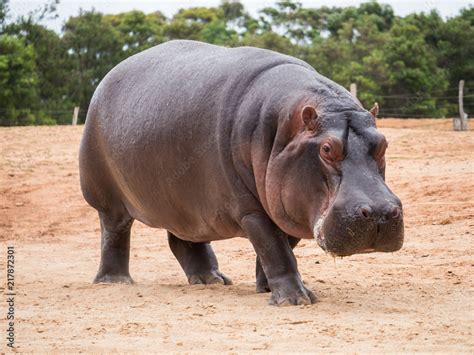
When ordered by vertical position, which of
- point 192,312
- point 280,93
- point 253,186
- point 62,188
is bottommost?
point 62,188

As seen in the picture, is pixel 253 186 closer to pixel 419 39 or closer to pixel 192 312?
pixel 192 312

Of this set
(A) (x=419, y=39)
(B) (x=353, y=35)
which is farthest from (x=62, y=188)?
(B) (x=353, y=35)

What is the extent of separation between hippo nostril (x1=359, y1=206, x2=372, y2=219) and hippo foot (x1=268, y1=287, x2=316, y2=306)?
3.25ft

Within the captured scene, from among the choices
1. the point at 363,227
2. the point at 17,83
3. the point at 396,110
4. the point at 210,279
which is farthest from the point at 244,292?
the point at 17,83

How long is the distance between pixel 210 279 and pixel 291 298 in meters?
1.74

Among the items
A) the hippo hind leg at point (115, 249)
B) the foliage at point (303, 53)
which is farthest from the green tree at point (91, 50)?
the hippo hind leg at point (115, 249)

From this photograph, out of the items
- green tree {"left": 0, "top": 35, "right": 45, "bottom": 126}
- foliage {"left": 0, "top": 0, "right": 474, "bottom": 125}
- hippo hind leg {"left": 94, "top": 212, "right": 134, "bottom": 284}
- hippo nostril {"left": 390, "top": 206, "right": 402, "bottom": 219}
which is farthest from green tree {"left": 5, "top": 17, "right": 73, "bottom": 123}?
hippo nostril {"left": 390, "top": 206, "right": 402, "bottom": 219}

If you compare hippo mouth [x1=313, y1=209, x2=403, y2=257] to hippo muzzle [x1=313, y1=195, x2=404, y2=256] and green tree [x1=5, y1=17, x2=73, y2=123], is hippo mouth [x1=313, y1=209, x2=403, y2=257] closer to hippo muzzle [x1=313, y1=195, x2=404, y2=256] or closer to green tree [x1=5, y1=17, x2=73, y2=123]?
hippo muzzle [x1=313, y1=195, x2=404, y2=256]

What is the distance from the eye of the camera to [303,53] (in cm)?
4053

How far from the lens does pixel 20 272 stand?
9133mm

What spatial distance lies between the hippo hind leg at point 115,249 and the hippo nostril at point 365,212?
3.19 metres

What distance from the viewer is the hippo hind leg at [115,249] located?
27.0ft

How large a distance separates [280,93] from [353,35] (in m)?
41.7

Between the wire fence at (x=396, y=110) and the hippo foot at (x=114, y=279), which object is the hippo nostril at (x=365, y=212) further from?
the wire fence at (x=396, y=110)
